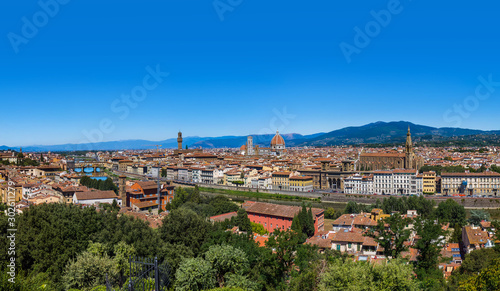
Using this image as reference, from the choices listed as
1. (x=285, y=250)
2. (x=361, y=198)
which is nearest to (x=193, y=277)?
(x=285, y=250)

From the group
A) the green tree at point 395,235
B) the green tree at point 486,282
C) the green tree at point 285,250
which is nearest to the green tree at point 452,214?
the green tree at point 395,235

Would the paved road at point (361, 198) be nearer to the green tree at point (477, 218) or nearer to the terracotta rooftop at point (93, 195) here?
the green tree at point (477, 218)

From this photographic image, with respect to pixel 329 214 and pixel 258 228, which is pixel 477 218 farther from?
pixel 258 228

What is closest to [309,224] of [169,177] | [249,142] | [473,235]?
[473,235]

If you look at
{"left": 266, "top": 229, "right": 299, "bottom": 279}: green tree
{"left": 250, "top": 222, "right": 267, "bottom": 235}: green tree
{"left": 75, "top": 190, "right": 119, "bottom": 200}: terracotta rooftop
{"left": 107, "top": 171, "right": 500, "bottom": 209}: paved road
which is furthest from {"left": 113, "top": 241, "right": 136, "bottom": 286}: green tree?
{"left": 107, "top": 171, "right": 500, "bottom": 209}: paved road

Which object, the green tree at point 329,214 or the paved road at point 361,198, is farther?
the paved road at point 361,198
